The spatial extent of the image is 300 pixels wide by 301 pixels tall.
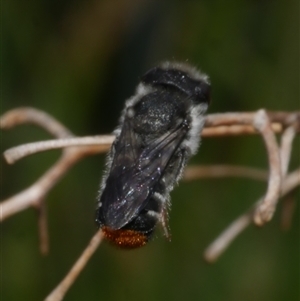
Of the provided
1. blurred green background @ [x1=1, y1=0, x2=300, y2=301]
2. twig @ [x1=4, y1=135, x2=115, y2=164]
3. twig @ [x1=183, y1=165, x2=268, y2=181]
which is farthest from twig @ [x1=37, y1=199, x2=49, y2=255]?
blurred green background @ [x1=1, y1=0, x2=300, y2=301]

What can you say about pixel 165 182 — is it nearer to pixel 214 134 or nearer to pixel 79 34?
pixel 214 134

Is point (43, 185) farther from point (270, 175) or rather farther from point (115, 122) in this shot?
point (115, 122)

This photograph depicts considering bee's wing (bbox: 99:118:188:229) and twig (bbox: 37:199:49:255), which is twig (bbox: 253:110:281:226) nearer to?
bee's wing (bbox: 99:118:188:229)

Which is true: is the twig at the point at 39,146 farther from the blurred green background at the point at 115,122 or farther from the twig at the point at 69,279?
the blurred green background at the point at 115,122

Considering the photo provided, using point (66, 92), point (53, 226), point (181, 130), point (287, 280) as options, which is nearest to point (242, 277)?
point (287, 280)

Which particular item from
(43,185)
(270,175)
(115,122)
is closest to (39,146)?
(43,185)

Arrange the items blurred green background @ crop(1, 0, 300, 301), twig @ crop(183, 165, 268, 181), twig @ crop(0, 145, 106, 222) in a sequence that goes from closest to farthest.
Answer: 1. twig @ crop(0, 145, 106, 222)
2. twig @ crop(183, 165, 268, 181)
3. blurred green background @ crop(1, 0, 300, 301)
